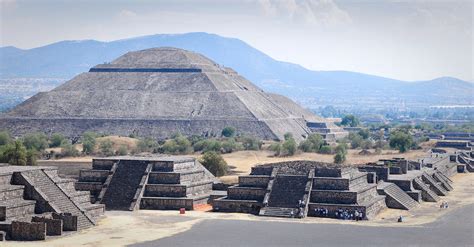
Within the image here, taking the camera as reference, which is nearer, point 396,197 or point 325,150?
point 396,197

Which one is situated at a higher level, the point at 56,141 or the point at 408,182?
the point at 408,182

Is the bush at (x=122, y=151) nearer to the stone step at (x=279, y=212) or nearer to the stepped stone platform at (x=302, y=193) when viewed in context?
the stepped stone platform at (x=302, y=193)

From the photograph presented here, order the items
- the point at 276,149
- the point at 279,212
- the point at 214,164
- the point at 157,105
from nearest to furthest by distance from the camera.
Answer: the point at 279,212
the point at 214,164
the point at 276,149
the point at 157,105

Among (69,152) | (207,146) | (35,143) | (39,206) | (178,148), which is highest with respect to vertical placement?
(39,206)

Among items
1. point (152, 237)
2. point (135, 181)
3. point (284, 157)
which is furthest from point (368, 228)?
point (284, 157)

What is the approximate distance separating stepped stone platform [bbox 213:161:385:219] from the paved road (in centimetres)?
381

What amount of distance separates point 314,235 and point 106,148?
230ft

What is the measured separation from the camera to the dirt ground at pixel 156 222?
50419 millimetres

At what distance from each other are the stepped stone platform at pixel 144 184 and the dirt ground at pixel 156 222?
1.51 meters

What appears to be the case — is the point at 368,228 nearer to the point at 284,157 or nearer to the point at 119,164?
the point at 119,164

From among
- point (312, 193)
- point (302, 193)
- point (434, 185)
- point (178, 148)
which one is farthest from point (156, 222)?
point (178, 148)

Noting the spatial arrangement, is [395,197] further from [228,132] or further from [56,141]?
[228,132]

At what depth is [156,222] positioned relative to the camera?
5781 centimetres

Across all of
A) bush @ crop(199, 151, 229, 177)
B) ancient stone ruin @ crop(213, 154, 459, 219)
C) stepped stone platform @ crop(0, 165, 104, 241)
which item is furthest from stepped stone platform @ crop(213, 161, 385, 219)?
bush @ crop(199, 151, 229, 177)
